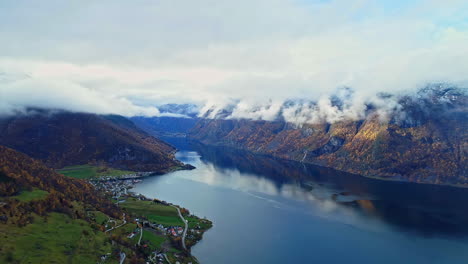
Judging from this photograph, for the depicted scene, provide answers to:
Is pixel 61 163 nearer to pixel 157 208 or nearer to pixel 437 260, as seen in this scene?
pixel 157 208

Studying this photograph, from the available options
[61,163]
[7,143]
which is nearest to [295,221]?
[61,163]

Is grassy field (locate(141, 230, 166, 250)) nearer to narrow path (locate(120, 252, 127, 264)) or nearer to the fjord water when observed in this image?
narrow path (locate(120, 252, 127, 264))

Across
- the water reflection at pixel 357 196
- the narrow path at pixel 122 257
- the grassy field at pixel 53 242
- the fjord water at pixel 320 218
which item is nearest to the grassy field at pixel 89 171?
the fjord water at pixel 320 218

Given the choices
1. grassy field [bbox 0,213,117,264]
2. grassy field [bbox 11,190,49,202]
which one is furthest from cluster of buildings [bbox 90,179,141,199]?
grassy field [bbox 0,213,117,264]

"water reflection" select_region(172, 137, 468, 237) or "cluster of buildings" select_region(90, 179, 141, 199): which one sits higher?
"water reflection" select_region(172, 137, 468, 237)

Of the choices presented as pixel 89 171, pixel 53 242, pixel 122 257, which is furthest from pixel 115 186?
pixel 122 257

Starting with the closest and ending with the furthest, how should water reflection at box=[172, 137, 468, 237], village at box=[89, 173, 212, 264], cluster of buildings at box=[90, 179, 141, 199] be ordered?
village at box=[89, 173, 212, 264]
water reflection at box=[172, 137, 468, 237]
cluster of buildings at box=[90, 179, 141, 199]

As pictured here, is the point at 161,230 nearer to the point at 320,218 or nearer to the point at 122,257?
the point at 122,257
